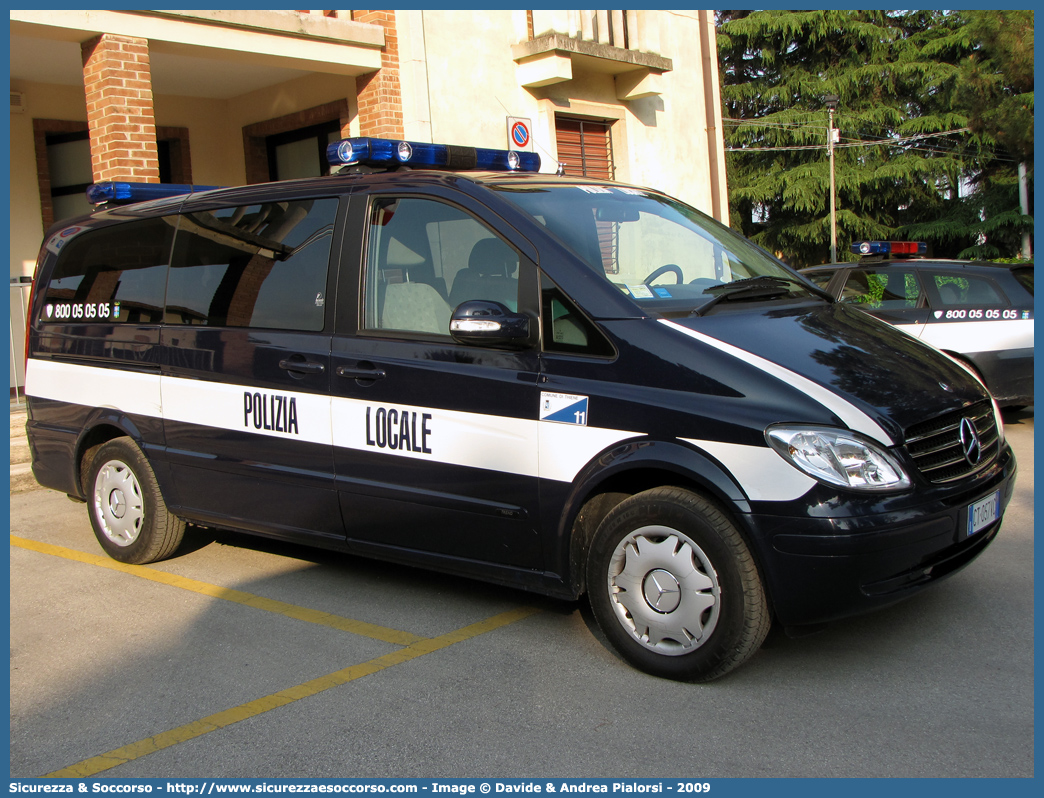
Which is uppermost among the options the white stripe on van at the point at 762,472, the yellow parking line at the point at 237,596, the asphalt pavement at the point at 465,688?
the white stripe on van at the point at 762,472

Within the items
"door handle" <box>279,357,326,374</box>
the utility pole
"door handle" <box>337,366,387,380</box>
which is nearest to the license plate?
"door handle" <box>337,366,387,380</box>

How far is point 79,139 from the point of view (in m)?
12.4

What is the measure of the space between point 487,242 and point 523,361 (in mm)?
577

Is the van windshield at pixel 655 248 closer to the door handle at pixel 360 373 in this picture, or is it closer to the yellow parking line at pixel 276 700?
the door handle at pixel 360 373

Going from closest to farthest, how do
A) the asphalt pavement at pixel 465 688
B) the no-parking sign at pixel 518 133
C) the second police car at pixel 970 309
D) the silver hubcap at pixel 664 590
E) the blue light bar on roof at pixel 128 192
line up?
1. the asphalt pavement at pixel 465 688
2. the silver hubcap at pixel 664 590
3. the blue light bar on roof at pixel 128 192
4. the second police car at pixel 970 309
5. the no-parking sign at pixel 518 133

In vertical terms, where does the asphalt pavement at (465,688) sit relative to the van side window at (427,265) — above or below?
below

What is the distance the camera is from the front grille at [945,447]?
11.3ft

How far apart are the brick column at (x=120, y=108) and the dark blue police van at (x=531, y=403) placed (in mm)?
4111

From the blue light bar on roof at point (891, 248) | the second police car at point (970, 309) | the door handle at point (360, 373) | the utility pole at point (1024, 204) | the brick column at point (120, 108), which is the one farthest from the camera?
the utility pole at point (1024, 204)

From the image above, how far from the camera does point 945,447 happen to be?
3557 mm

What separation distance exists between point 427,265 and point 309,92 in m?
9.08

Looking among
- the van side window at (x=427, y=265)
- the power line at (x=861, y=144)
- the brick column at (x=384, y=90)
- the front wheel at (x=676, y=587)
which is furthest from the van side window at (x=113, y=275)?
the power line at (x=861, y=144)

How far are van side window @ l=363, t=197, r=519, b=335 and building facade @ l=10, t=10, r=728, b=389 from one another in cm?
596
